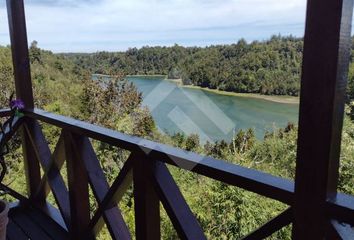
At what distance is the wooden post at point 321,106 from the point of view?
0.82 metres

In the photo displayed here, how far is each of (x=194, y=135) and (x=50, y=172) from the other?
39.3 feet

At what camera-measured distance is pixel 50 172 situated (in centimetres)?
235

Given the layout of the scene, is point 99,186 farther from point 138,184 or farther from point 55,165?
point 55,165

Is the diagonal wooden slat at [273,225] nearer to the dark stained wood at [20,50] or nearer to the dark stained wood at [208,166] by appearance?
the dark stained wood at [208,166]

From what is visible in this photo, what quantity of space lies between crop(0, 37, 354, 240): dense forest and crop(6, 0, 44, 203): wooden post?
1.51ft

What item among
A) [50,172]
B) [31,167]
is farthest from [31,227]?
[31,167]

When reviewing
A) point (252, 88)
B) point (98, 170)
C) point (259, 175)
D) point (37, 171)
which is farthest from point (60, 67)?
point (259, 175)

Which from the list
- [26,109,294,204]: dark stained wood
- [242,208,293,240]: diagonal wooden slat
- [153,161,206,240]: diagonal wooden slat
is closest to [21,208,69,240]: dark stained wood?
[26,109,294,204]: dark stained wood

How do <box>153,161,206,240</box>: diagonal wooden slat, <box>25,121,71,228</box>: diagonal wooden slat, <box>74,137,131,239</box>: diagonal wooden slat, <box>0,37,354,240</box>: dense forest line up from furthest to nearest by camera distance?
1. <box>0,37,354,240</box>: dense forest
2. <box>25,121,71,228</box>: diagonal wooden slat
3. <box>74,137,131,239</box>: diagonal wooden slat
4. <box>153,161,206,240</box>: diagonal wooden slat

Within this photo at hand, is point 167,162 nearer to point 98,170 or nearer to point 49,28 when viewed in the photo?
point 98,170

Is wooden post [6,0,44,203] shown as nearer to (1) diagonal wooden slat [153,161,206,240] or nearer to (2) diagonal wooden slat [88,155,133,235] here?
(2) diagonal wooden slat [88,155,133,235]

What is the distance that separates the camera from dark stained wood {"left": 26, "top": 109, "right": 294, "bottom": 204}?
39.6 inches

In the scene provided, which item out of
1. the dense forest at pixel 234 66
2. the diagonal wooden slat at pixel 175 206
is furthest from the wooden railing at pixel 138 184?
the dense forest at pixel 234 66

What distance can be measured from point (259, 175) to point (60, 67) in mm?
15566
